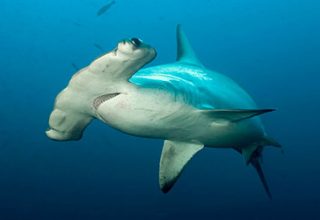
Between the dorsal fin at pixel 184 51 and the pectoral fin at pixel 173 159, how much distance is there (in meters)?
1.16

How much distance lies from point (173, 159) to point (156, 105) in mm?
1085

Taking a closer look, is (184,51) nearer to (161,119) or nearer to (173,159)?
(173,159)

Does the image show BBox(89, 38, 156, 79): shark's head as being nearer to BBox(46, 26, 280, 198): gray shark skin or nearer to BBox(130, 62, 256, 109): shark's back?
BBox(46, 26, 280, 198): gray shark skin

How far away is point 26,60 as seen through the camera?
37438 millimetres

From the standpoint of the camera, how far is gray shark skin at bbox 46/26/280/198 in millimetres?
2266

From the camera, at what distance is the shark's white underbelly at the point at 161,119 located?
2.47 m

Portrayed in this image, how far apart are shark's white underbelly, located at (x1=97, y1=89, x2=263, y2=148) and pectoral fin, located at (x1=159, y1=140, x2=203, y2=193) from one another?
0.11 meters

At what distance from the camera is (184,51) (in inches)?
175

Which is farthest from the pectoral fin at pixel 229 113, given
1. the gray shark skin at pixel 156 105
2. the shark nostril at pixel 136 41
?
the shark nostril at pixel 136 41

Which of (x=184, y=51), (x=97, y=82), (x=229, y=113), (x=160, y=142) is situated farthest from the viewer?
(x=160, y=142)

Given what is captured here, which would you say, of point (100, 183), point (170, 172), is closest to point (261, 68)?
point (100, 183)

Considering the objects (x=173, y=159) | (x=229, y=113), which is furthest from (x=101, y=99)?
(x=173, y=159)

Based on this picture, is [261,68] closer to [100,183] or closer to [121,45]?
[100,183]

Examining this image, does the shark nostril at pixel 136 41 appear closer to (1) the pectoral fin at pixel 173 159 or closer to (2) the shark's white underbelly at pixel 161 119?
(2) the shark's white underbelly at pixel 161 119
